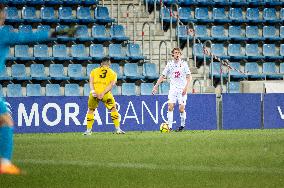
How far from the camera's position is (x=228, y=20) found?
90.5ft

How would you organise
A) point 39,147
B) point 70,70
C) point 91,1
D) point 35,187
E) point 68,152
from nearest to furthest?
1. point 35,187
2. point 68,152
3. point 39,147
4. point 70,70
5. point 91,1

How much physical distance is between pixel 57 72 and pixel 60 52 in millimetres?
865

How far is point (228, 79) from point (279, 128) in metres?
2.98

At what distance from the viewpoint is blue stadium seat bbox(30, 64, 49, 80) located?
77.4 feet

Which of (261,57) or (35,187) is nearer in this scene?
(35,187)

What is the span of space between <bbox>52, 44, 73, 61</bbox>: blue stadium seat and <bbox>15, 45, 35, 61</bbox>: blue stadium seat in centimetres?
78

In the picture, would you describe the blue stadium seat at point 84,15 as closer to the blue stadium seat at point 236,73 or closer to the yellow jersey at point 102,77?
the blue stadium seat at point 236,73

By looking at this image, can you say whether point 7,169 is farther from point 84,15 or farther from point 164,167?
point 84,15

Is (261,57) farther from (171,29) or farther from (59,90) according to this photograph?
(59,90)

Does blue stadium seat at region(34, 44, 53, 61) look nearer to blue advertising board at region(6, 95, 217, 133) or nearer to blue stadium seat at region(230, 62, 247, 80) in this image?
blue advertising board at region(6, 95, 217, 133)

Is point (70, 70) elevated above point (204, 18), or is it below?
below

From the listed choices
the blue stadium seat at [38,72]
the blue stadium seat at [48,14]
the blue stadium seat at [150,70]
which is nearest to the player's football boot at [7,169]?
the blue stadium seat at [38,72]

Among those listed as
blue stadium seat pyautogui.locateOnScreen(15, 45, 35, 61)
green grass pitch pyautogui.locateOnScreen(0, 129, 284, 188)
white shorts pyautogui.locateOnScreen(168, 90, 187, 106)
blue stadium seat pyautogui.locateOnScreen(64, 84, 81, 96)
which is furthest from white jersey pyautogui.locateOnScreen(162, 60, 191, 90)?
green grass pitch pyautogui.locateOnScreen(0, 129, 284, 188)

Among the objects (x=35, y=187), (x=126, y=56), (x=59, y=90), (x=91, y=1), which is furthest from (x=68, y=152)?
(x=91, y=1)
